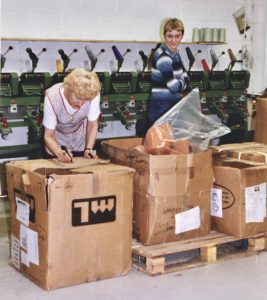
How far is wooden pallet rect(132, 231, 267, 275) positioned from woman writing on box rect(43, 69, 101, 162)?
69 centimetres

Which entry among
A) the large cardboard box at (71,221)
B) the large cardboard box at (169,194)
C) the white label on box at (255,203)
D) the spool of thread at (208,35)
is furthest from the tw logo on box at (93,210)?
the spool of thread at (208,35)

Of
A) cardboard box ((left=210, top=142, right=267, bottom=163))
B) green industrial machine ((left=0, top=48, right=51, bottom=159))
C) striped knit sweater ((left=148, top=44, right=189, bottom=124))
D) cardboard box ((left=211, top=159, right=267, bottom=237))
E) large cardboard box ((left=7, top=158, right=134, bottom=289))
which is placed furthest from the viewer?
green industrial machine ((left=0, top=48, right=51, bottom=159))

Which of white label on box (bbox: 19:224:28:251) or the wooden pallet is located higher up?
white label on box (bbox: 19:224:28:251)

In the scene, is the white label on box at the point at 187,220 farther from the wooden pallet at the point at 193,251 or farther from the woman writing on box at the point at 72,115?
the woman writing on box at the point at 72,115

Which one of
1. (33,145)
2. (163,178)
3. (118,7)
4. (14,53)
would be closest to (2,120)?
(33,145)

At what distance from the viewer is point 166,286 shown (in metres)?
2.96

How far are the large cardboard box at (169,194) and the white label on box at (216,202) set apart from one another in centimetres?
Answer: 10

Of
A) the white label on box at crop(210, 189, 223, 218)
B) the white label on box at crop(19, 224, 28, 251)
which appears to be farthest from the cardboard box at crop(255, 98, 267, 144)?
the white label on box at crop(19, 224, 28, 251)

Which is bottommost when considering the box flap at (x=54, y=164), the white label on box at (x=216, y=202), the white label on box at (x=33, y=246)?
the white label on box at (x=33, y=246)

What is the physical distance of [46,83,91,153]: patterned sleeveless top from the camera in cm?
333

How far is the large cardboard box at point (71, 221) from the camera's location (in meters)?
2.77

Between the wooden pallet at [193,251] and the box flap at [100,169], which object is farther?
the wooden pallet at [193,251]

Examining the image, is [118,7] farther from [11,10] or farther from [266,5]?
→ [266,5]

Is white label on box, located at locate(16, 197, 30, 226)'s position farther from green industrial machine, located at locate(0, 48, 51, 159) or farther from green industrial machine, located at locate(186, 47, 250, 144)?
green industrial machine, located at locate(186, 47, 250, 144)
